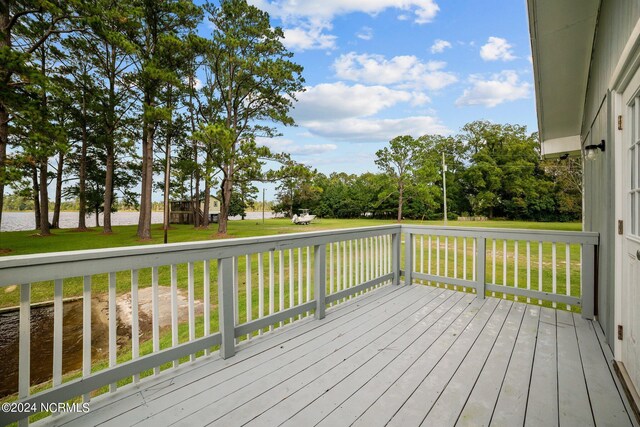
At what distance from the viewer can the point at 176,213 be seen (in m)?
28.3

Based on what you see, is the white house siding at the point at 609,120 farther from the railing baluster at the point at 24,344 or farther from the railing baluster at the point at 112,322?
the railing baluster at the point at 24,344

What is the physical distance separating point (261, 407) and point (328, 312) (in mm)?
1651

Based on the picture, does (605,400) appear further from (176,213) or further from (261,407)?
(176,213)

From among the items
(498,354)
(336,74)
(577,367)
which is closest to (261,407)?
(498,354)

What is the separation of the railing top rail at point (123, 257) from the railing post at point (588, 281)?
121 inches

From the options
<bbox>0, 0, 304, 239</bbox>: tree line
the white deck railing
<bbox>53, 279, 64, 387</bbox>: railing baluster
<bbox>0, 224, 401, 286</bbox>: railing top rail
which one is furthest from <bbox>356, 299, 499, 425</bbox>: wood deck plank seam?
<bbox>0, 0, 304, 239</bbox>: tree line

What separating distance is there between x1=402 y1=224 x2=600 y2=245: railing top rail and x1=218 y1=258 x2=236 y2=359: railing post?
A: 2.98 metres

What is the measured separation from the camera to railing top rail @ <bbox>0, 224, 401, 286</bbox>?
4.61 feet

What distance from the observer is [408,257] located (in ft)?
14.6

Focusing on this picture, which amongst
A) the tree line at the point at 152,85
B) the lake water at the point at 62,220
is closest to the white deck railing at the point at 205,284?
the tree line at the point at 152,85

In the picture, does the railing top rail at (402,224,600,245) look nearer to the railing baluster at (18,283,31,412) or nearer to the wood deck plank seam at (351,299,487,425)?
the wood deck plank seam at (351,299,487,425)

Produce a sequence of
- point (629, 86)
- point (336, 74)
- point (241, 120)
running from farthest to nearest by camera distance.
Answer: point (241, 120) < point (336, 74) < point (629, 86)

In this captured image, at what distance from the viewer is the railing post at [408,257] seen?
4438 millimetres

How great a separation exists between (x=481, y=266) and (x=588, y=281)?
1.03 m
